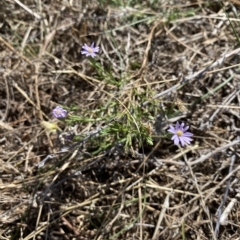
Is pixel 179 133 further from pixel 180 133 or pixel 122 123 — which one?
pixel 122 123

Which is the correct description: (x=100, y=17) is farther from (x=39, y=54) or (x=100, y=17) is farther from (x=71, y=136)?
(x=71, y=136)

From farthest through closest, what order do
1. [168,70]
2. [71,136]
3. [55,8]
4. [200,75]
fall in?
[55,8]
[168,70]
[200,75]
[71,136]

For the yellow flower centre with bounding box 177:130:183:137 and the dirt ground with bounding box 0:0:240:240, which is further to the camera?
the dirt ground with bounding box 0:0:240:240

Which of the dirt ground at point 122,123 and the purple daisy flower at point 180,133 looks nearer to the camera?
the purple daisy flower at point 180,133


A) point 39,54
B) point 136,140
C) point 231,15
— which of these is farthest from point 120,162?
point 231,15

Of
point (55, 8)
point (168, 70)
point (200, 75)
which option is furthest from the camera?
point (55, 8)

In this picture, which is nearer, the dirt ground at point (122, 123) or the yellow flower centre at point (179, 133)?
the yellow flower centre at point (179, 133)

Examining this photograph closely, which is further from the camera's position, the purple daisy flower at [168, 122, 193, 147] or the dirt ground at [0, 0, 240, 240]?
the dirt ground at [0, 0, 240, 240]

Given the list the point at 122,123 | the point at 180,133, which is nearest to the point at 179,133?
the point at 180,133
